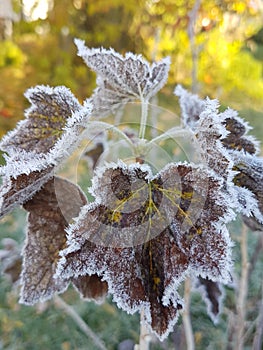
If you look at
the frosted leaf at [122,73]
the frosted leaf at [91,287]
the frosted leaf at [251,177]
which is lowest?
the frosted leaf at [91,287]

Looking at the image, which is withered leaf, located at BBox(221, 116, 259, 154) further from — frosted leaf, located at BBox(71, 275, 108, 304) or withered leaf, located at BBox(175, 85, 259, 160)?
frosted leaf, located at BBox(71, 275, 108, 304)

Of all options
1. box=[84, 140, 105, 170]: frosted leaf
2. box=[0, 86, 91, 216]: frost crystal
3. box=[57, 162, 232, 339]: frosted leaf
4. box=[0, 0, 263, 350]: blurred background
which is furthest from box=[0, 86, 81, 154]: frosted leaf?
box=[0, 0, 263, 350]: blurred background

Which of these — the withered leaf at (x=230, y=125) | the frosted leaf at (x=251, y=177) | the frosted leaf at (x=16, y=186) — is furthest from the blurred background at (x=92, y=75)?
the frosted leaf at (x=16, y=186)

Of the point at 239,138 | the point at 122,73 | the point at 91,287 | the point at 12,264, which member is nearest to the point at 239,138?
the point at 239,138

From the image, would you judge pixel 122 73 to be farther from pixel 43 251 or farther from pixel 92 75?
pixel 92 75

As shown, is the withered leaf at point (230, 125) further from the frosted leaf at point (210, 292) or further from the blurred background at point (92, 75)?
the blurred background at point (92, 75)
